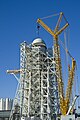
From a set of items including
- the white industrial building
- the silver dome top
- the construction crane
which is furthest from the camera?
the white industrial building

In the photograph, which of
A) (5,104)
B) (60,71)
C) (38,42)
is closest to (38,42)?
(38,42)

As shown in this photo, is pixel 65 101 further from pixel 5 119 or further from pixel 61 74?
pixel 5 119

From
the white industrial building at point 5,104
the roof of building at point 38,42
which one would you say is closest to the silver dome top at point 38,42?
the roof of building at point 38,42

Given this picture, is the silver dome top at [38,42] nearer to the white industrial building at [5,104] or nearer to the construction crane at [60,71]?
the construction crane at [60,71]

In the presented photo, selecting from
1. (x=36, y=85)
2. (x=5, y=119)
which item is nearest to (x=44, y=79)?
(x=36, y=85)

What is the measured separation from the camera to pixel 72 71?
9612cm

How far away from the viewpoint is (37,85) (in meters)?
93.4

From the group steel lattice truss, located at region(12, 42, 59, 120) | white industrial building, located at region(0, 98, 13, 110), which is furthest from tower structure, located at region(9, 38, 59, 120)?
white industrial building, located at region(0, 98, 13, 110)

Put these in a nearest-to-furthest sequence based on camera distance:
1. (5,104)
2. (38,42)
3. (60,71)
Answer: (60,71) < (38,42) < (5,104)

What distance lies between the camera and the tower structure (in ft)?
295

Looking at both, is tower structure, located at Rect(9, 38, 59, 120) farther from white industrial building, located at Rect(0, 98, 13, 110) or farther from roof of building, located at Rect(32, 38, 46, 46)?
white industrial building, located at Rect(0, 98, 13, 110)

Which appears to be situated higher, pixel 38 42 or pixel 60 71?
pixel 38 42

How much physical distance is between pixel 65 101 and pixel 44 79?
11.4 m

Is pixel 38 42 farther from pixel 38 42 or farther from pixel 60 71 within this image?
pixel 60 71
